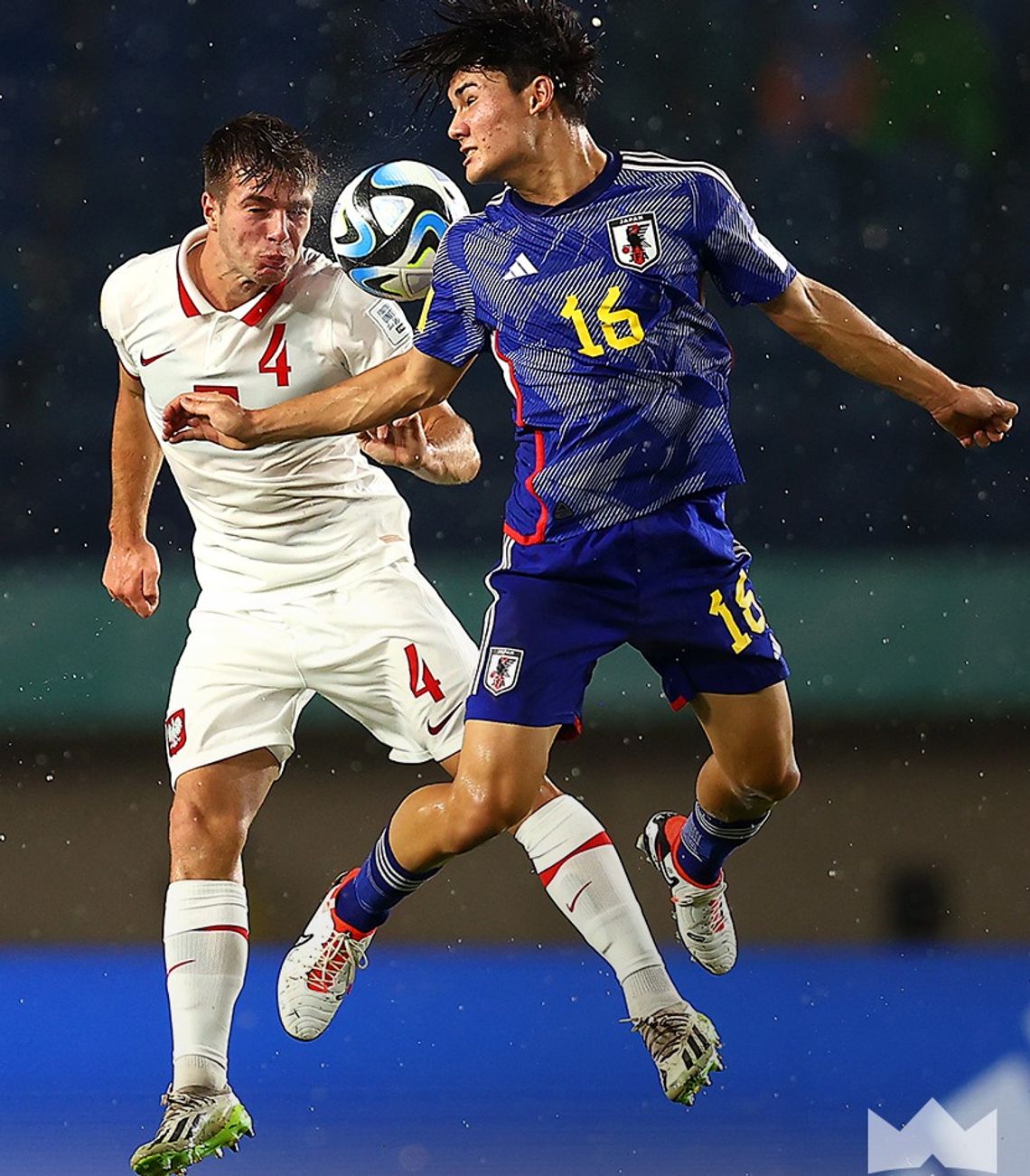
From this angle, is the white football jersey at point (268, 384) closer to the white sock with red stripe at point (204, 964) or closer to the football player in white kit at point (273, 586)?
the football player in white kit at point (273, 586)

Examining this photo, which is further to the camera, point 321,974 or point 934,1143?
point 934,1143

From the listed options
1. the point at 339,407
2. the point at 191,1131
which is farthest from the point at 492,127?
the point at 191,1131

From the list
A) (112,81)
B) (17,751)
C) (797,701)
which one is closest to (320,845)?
(17,751)

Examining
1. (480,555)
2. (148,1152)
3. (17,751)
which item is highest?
(480,555)

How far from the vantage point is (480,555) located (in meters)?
6.24

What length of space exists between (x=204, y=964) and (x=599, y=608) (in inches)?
35.9

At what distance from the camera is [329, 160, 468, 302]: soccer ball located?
343cm

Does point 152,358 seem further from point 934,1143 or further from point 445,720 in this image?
point 934,1143

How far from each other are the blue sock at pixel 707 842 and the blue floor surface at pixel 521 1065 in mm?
535

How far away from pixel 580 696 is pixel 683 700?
0.19 m

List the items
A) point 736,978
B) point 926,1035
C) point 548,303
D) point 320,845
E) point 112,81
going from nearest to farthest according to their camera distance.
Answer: point 548,303
point 926,1035
point 736,978
point 320,845
point 112,81

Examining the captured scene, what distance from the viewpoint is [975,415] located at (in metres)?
3.10

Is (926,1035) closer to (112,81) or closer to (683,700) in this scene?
(683,700)

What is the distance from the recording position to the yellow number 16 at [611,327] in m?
3.04
